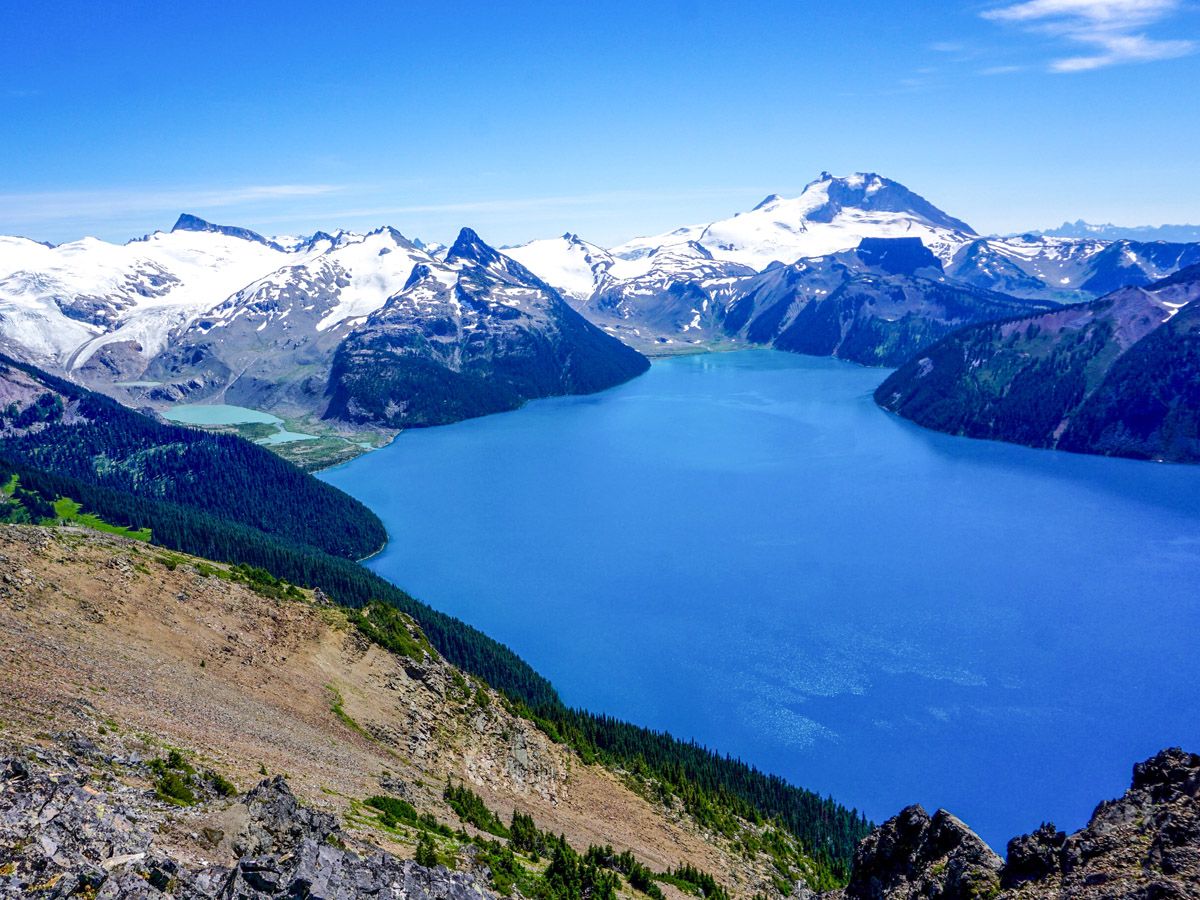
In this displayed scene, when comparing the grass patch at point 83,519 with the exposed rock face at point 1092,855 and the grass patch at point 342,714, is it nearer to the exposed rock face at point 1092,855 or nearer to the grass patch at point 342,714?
the grass patch at point 342,714

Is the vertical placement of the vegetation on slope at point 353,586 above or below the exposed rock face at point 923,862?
below

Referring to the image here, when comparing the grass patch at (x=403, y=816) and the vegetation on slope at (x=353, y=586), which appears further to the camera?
the vegetation on slope at (x=353, y=586)

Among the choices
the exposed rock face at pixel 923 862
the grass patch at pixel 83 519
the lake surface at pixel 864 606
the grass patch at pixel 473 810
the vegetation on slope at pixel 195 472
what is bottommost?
the vegetation on slope at pixel 195 472

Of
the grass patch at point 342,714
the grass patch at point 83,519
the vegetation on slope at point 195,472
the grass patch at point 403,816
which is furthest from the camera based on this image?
the vegetation on slope at point 195,472

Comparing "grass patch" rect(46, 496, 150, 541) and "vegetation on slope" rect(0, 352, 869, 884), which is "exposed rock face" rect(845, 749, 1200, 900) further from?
"grass patch" rect(46, 496, 150, 541)

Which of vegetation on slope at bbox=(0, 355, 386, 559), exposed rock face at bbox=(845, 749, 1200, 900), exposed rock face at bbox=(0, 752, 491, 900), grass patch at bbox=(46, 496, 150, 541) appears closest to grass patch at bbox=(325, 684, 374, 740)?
exposed rock face at bbox=(0, 752, 491, 900)

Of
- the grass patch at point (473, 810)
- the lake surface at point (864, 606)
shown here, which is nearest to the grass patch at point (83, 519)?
the lake surface at point (864, 606)

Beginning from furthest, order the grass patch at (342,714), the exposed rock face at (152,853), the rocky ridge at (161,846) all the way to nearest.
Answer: the grass patch at (342,714) → the rocky ridge at (161,846) → the exposed rock face at (152,853)
